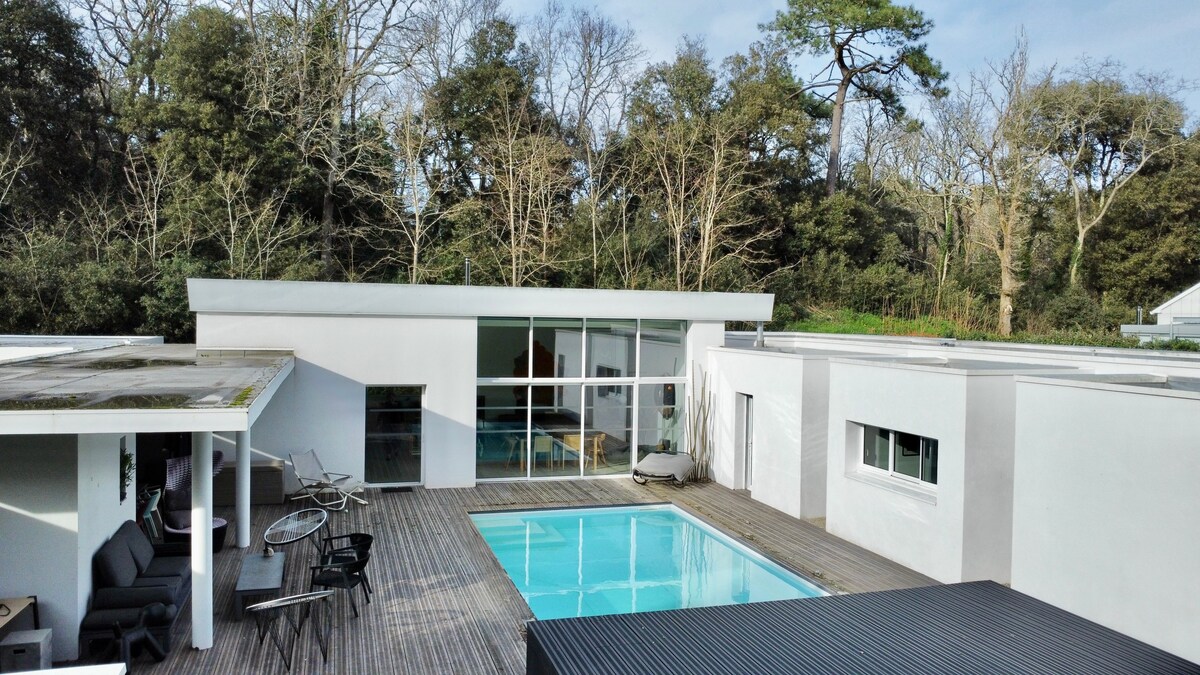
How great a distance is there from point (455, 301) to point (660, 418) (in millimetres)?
4281

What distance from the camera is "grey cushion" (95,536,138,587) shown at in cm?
639

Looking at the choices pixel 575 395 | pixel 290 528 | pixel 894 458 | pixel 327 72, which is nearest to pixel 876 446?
pixel 894 458

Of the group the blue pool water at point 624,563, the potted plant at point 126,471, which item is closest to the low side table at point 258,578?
the potted plant at point 126,471

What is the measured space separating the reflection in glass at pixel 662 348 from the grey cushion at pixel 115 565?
29.1 feet

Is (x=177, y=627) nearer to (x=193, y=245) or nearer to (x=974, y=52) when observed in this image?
(x=193, y=245)

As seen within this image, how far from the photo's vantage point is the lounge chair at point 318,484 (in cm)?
1139

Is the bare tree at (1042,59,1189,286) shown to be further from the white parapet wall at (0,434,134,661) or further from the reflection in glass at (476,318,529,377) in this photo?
the white parapet wall at (0,434,134,661)

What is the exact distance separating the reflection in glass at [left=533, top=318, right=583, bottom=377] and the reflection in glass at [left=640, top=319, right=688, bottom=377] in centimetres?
121

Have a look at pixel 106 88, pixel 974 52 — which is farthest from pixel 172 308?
pixel 974 52

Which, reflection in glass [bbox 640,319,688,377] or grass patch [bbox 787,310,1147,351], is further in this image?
grass patch [bbox 787,310,1147,351]

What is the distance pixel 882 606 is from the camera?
4.20m

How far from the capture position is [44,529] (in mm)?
5938

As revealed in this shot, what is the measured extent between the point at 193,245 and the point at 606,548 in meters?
14.1

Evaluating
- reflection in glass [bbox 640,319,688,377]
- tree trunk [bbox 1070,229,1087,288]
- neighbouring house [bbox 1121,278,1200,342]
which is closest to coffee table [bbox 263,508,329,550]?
reflection in glass [bbox 640,319,688,377]
